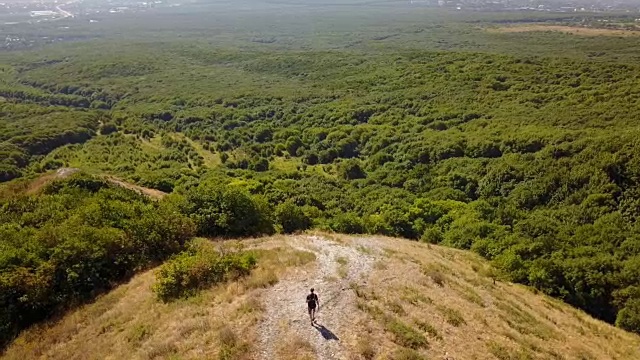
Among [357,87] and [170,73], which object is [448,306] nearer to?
[357,87]

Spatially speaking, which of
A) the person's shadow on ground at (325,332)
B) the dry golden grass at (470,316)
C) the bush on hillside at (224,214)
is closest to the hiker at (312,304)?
the person's shadow on ground at (325,332)

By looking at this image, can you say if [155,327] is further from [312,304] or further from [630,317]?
[630,317]

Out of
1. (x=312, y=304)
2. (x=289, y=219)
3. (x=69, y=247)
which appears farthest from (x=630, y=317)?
(x=69, y=247)

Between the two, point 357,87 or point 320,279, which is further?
point 357,87

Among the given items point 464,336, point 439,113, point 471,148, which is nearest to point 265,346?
point 464,336

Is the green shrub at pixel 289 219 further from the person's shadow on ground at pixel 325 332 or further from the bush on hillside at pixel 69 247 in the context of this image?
the person's shadow on ground at pixel 325 332

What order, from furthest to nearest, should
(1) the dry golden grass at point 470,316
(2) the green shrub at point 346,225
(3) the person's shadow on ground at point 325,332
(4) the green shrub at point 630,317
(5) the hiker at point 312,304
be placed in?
(2) the green shrub at point 346,225
(4) the green shrub at point 630,317
(1) the dry golden grass at point 470,316
(5) the hiker at point 312,304
(3) the person's shadow on ground at point 325,332
